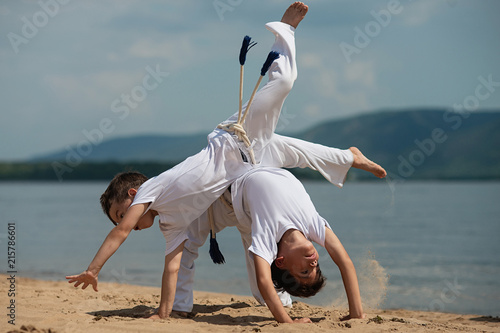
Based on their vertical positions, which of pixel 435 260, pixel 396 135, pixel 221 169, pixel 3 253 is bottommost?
pixel 3 253

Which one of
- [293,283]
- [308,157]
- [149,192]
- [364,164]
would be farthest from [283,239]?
[364,164]

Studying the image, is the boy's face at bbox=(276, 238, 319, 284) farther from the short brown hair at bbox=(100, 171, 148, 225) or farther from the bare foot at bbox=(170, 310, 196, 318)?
the short brown hair at bbox=(100, 171, 148, 225)

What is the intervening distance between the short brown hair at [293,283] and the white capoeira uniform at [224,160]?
0.70m

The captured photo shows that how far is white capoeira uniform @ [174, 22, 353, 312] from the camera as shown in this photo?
4.04m

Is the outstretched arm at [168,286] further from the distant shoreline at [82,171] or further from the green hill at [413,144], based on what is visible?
the green hill at [413,144]

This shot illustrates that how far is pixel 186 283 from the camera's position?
4.23m

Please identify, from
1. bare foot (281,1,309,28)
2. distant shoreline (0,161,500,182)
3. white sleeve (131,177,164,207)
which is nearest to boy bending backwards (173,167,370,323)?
white sleeve (131,177,164,207)

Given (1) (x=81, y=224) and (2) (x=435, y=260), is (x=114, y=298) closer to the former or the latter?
(2) (x=435, y=260)

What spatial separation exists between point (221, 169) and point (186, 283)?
94 centimetres

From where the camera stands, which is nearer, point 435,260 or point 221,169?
point 221,169

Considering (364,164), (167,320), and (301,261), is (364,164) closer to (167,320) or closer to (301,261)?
(301,261)

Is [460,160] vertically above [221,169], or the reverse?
[460,160]

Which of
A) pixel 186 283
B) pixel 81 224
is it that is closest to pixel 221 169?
pixel 186 283

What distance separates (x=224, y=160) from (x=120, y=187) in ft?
2.57
